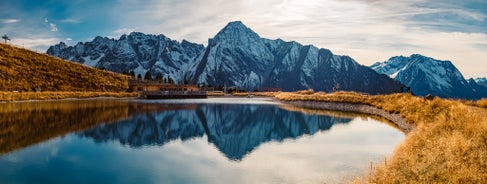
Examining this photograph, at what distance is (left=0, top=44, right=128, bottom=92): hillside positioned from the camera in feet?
298

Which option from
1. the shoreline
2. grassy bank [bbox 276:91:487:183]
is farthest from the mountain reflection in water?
grassy bank [bbox 276:91:487:183]

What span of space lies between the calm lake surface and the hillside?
5766cm

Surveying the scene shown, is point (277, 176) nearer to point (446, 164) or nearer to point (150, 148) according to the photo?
point (446, 164)

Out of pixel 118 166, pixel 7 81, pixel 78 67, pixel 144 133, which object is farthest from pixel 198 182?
pixel 78 67

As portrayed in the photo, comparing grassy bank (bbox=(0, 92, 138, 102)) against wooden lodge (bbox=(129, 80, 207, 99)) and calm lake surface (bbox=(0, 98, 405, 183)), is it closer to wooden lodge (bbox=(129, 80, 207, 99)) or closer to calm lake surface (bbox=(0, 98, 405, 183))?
wooden lodge (bbox=(129, 80, 207, 99))

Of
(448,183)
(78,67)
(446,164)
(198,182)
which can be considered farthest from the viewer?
(78,67)

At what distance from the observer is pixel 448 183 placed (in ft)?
35.6

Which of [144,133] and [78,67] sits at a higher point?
[78,67]

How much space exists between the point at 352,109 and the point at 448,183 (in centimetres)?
5436

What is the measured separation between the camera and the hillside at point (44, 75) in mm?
90812

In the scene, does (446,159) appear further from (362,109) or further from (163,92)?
(163,92)

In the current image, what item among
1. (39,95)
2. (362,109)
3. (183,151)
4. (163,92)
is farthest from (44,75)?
(183,151)

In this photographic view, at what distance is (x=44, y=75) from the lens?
102812 mm

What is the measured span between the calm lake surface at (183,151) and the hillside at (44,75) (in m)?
57.7
